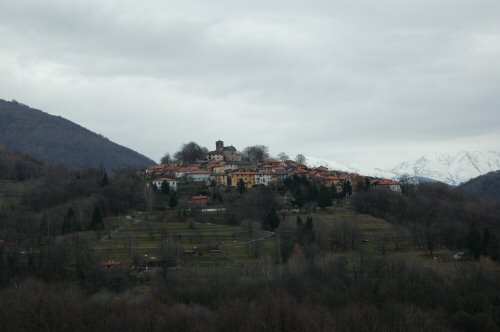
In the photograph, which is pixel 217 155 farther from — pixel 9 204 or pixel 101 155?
pixel 101 155

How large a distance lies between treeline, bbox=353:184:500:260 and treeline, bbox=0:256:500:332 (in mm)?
8880

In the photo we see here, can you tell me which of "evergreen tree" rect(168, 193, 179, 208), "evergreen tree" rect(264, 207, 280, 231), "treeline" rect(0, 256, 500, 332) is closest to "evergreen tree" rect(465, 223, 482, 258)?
"treeline" rect(0, 256, 500, 332)

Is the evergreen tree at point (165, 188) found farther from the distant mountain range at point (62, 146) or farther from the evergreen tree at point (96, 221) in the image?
the distant mountain range at point (62, 146)

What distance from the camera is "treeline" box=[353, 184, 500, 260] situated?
56.5m

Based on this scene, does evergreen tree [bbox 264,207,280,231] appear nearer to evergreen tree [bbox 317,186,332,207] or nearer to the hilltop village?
evergreen tree [bbox 317,186,332,207]

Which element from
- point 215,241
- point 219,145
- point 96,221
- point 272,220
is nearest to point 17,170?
point 219,145

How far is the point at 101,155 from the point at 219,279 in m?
145

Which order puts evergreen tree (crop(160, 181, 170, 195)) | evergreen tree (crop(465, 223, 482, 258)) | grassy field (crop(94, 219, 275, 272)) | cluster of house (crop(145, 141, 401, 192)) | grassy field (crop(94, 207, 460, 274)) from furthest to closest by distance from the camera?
cluster of house (crop(145, 141, 401, 192)), evergreen tree (crop(160, 181, 170, 195)), evergreen tree (crop(465, 223, 482, 258)), grassy field (crop(94, 219, 275, 272)), grassy field (crop(94, 207, 460, 274))

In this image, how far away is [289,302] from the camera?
3588 centimetres

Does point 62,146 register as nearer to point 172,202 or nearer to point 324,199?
point 172,202

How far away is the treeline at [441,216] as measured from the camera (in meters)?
56.5

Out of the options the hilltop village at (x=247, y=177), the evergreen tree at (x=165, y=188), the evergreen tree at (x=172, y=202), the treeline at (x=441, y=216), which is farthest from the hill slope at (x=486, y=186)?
the evergreen tree at (x=172, y=202)

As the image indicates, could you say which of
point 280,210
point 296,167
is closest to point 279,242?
point 280,210

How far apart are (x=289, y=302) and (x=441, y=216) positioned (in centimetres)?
3725
